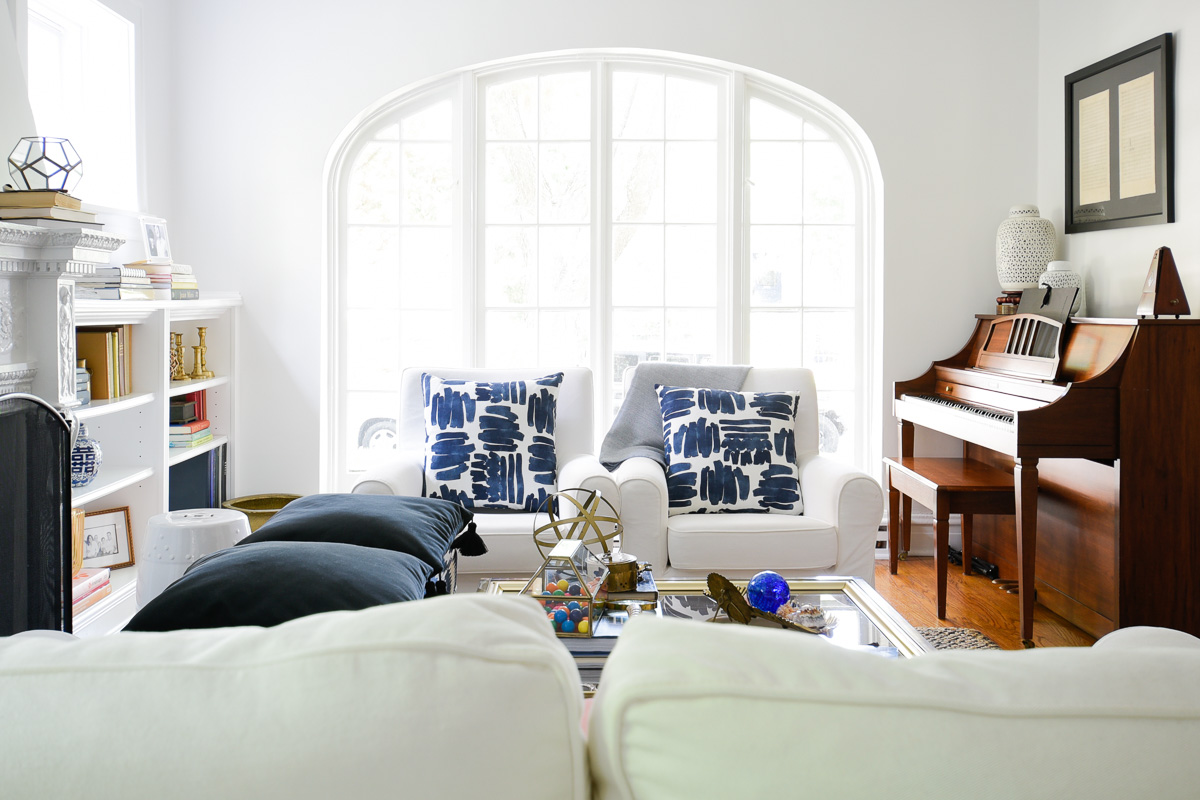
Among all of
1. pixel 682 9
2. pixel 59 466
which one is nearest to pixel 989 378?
pixel 682 9

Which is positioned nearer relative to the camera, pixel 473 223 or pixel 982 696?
pixel 982 696

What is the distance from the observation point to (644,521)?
9.75 feet

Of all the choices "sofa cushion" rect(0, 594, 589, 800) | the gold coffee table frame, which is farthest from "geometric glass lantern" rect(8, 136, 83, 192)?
"sofa cushion" rect(0, 594, 589, 800)

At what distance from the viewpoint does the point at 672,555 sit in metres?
2.97

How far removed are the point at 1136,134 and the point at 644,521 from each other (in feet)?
7.73

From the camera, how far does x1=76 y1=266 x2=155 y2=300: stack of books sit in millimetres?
3146

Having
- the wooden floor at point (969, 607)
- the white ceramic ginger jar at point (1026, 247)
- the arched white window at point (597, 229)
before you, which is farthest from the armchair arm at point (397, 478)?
the white ceramic ginger jar at point (1026, 247)

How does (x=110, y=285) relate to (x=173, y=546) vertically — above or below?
above

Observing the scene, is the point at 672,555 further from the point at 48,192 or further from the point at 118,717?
the point at 118,717

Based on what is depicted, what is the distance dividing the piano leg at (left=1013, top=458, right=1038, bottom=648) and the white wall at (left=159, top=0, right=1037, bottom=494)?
1.33 meters

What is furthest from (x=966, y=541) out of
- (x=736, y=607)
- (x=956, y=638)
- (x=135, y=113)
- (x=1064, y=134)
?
(x=135, y=113)

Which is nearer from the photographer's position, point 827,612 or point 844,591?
point 827,612

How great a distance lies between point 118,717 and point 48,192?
6.94 ft

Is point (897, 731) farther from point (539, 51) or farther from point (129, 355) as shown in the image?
point (539, 51)
